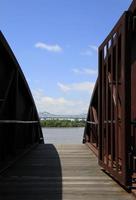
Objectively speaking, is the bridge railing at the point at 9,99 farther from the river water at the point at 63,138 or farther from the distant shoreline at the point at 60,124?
the distant shoreline at the point at 60,124

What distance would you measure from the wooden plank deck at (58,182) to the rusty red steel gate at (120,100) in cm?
24

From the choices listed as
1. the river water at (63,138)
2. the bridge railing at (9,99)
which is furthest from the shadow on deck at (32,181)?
the river water at (63,138)

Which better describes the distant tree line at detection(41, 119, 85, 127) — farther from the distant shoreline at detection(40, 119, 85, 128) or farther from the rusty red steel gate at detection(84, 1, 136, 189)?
the rusty red steel gate at detection(84, 1, 136, 189)

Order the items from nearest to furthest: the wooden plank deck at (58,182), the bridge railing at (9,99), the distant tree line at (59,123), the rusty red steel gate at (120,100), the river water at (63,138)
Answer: the wooden plank deck at (58,182), the rusty red steel gate at (120,100), the bridge railing at (9,99), the river water at (63,138), the distant tree line at (59,123)

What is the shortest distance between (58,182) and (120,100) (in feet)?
4.76

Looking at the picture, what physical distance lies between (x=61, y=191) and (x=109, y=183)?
97 centimetres

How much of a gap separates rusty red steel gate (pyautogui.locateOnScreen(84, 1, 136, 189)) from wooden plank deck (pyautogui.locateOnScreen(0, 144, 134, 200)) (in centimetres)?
24

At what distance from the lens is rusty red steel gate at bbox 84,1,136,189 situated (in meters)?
6.57

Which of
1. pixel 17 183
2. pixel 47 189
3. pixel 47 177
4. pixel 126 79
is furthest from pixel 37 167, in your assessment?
pixel 126 79

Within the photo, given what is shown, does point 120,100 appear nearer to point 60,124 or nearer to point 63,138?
point 63,138

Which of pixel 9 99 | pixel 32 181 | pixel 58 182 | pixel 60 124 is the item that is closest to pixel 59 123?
pixel 60 124

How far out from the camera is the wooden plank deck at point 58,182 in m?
6.23

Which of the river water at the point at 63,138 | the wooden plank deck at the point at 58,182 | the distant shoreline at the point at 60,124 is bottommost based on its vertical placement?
the wooden plank deck at the point at 58,182

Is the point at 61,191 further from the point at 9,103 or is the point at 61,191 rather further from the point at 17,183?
the point at 9,103
